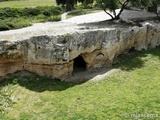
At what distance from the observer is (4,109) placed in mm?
19562

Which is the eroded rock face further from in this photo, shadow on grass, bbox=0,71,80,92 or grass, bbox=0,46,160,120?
grass, bbox=0,46,160,120

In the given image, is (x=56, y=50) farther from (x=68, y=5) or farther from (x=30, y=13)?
(x=68, y=5)

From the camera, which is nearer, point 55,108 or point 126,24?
point 55,108

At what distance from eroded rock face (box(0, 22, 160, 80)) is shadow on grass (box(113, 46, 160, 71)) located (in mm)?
1103

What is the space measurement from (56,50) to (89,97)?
4496 millimetres

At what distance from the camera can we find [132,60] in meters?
26.7

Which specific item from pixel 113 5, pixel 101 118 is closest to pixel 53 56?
pixel 101 118

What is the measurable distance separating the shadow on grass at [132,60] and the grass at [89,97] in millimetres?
493

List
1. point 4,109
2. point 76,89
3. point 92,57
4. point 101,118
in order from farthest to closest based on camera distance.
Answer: point 92,57
point 76,89
point 4,109
point 101,118

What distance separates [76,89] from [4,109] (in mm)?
5552

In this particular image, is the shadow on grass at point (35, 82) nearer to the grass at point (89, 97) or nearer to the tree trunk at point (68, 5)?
the grass at point (89, 97)

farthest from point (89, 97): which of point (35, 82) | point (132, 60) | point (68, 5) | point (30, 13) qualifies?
point (68, 5)

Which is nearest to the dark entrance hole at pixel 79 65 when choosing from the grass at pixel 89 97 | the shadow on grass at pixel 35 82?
the grass at pixel 89 97

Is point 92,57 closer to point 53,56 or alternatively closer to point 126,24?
point 53,56
